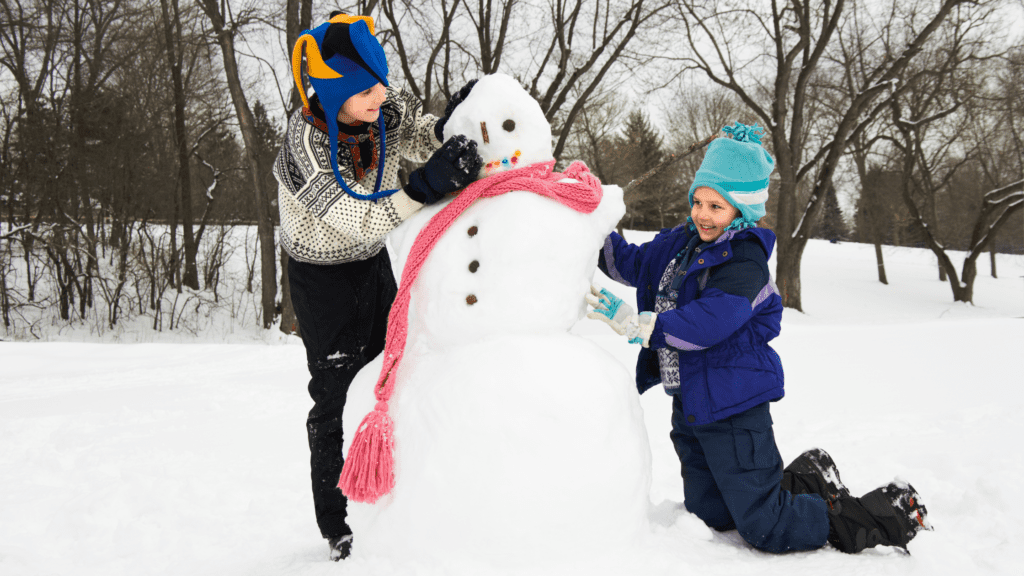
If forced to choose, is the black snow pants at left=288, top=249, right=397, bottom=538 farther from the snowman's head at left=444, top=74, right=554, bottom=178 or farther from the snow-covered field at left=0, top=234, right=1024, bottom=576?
the snowman's head at left=444, top=74, right=554, bottom=178

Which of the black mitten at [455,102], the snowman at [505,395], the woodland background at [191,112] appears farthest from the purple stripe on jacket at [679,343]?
the woodland background at [191,112]

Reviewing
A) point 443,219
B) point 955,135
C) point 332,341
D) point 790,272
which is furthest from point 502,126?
point 955,135

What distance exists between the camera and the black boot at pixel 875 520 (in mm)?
1935

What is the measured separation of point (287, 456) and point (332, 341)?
1773 millimetres

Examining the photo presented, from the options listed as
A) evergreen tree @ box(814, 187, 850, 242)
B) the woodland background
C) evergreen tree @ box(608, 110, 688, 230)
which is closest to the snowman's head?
the woodland background

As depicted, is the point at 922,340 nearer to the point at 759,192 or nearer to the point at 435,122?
the point at 759,192

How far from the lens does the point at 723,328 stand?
1.82 metres

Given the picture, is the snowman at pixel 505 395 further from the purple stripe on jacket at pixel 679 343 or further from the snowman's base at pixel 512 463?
the purple stripe on jacket at pixel 679 343

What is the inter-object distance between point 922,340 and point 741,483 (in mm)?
4638

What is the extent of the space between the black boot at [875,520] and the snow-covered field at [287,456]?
6cm

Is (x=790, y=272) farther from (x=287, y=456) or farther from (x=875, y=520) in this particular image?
(x=287, y=456)

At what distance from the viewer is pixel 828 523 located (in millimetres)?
1948

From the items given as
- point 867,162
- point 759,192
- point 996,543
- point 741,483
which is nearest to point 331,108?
point 759,192

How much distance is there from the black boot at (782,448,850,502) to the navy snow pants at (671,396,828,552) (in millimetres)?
125
